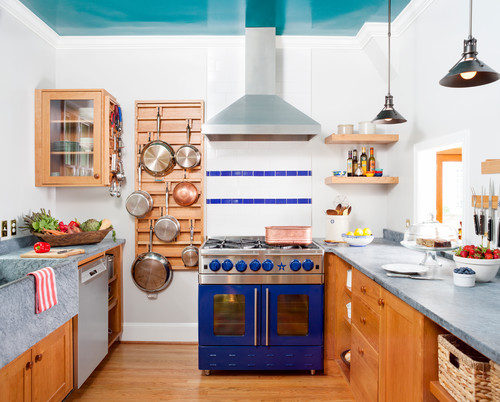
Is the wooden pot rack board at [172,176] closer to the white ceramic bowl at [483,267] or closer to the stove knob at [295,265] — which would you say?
the stove knob at [295,265]

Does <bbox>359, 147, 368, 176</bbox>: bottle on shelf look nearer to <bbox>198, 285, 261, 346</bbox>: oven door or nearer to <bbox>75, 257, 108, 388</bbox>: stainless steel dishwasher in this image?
<bbox>198, 285, 261, 346</bbox>: oven door

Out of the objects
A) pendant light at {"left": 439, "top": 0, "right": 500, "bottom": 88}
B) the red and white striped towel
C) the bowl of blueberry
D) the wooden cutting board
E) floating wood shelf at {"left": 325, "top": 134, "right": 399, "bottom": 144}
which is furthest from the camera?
floating wood shelf at {"left": 325, "top": 134, "right": 399, "bottom": 144}

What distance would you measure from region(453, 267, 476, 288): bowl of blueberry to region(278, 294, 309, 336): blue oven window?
1.24 meters

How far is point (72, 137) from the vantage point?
9.77 feet

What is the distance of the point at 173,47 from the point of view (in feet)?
11.0

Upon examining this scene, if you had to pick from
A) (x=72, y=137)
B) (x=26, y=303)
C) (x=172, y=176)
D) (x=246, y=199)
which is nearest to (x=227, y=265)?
(x=246, y=199)

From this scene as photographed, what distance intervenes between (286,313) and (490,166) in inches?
64.8

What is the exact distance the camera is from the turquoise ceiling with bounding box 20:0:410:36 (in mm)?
2705

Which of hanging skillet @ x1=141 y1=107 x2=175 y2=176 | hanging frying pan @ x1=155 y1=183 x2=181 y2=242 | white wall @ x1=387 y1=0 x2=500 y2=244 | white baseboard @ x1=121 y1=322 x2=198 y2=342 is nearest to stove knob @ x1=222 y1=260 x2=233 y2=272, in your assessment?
hanging frying pan @ x1=155 y1=183 x2=181 y2=242

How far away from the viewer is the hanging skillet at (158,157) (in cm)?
326

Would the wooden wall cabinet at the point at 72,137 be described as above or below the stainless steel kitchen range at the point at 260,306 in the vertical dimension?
above

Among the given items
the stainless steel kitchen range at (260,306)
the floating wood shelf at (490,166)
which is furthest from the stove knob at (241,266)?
the floating wood shelf at (490,166)

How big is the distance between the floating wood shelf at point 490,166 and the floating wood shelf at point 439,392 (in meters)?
1.15

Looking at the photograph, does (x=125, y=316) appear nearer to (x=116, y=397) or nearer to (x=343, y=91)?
(x=116, y=397)
